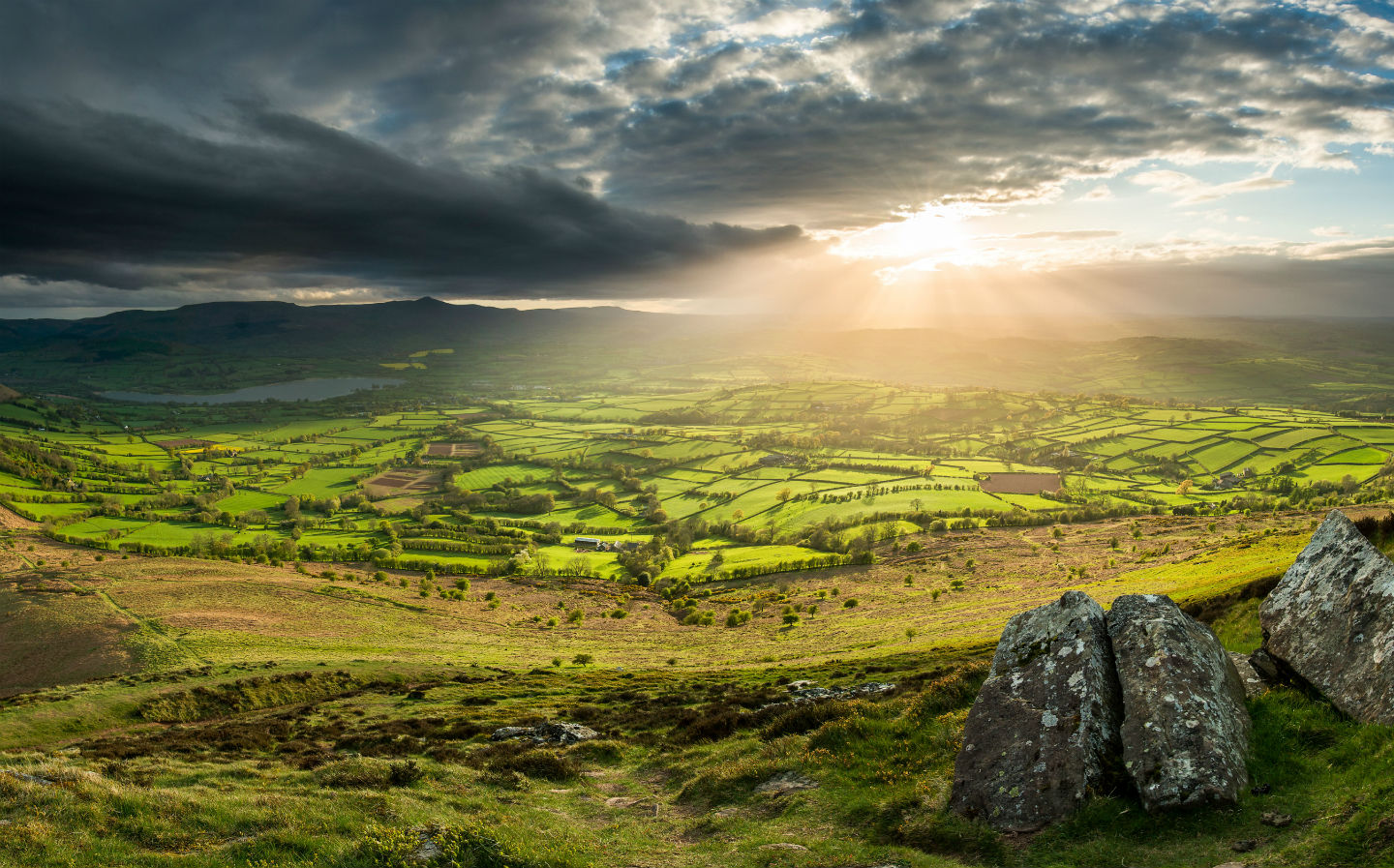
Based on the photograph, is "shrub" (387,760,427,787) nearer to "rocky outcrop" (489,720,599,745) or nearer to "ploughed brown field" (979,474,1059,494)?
"rocky outcrop" (489,720,599,745)

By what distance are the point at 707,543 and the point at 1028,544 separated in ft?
201

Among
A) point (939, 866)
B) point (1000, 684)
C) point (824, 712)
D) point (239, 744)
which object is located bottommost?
point (239, 744)

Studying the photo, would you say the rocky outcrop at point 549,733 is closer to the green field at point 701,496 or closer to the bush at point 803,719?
the bush at point 803,719

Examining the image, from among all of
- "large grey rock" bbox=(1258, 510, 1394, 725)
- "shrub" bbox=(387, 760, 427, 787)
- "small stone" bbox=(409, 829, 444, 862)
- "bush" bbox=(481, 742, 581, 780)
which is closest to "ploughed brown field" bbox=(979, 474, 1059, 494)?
"large grey rock" bbox=(1258, 510, 1394, 725)

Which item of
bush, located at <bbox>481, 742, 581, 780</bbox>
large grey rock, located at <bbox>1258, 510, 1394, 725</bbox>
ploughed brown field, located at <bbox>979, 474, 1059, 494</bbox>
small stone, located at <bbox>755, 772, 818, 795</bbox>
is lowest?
ploughed brown field, located at <bbox>979, 474, 1059, 494</bbox>

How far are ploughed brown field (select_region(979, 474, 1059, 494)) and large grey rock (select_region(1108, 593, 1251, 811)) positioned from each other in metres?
144

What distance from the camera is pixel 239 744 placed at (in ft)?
106

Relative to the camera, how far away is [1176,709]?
1405cm

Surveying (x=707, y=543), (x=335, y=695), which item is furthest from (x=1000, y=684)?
(x=707, y=543)

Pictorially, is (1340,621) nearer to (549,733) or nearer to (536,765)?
(536,765)

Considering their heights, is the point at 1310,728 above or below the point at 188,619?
above

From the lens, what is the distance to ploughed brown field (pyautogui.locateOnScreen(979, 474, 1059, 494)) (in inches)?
5814

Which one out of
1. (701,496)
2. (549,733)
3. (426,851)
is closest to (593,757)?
(549,733)

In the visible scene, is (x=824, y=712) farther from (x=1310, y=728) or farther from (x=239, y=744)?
(x=239, y=744)
